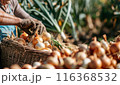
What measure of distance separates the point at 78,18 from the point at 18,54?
345 cm

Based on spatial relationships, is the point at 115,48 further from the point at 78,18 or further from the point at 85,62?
the point at 78,18

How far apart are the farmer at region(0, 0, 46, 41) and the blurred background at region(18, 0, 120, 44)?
947 millimetres

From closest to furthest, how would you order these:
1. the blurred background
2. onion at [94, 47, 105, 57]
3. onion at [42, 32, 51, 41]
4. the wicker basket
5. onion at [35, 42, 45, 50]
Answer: onion at [94, 47, 105, 57], the wicker basket, onion at [35, 42, 45, 50], onion at [42, 32, 51, 41], the blurred background

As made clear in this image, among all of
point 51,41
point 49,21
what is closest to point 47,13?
point 49,21

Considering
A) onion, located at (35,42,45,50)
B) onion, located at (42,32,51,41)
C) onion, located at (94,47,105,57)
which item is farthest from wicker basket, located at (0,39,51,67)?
onion, located at (94,47,105,57)

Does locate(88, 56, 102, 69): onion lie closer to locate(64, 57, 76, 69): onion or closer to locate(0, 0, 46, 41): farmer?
locate(64, 57, 76, 69): onion

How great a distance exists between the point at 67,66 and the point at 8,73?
0.32 metres

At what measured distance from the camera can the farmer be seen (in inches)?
60.8

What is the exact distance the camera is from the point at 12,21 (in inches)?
60.9

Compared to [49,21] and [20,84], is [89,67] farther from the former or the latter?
[49,21]

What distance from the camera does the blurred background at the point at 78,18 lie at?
3.30 m

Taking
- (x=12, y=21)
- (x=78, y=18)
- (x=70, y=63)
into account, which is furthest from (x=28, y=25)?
(x=78, y=18)

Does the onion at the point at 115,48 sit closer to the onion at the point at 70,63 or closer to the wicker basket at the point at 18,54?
the onion at the point at 70,63

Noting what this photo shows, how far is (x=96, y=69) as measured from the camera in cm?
96
